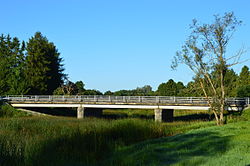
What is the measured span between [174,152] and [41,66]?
202 ft

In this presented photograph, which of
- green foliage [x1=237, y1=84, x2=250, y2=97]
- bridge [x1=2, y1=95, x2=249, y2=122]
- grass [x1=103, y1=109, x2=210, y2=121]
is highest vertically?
green foliage [x1=237, y1=84, x2=250, y2=97]

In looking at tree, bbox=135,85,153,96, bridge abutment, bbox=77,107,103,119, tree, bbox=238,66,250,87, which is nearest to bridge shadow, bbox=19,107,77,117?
bridge abutment, bbox=77,107,103,119

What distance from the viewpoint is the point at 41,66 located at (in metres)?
72.2

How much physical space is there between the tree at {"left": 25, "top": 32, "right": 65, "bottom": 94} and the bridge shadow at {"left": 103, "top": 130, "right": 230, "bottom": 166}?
55637mm

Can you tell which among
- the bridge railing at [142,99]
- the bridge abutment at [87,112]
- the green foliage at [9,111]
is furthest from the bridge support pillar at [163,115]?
the green foliage at [9,111]

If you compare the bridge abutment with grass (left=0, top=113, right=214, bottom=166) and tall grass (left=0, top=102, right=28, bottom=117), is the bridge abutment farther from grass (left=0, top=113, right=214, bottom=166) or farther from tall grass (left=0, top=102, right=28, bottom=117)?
grass (left=0, top=113, right=214, bottom=166)

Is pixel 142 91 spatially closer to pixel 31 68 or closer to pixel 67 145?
pixel 31 68

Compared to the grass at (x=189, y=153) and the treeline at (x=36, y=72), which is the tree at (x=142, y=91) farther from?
the grass at (x=189, y=153)

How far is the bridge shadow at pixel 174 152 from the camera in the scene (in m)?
13.6

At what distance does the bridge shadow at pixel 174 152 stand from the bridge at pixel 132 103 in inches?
953

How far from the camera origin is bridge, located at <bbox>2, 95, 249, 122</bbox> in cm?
4259

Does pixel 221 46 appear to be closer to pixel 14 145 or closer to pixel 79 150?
pixel 79 150

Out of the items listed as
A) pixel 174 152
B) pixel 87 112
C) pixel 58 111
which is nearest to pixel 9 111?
pixel 87 112

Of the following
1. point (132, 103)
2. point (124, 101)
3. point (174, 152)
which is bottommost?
point (174, 152)
